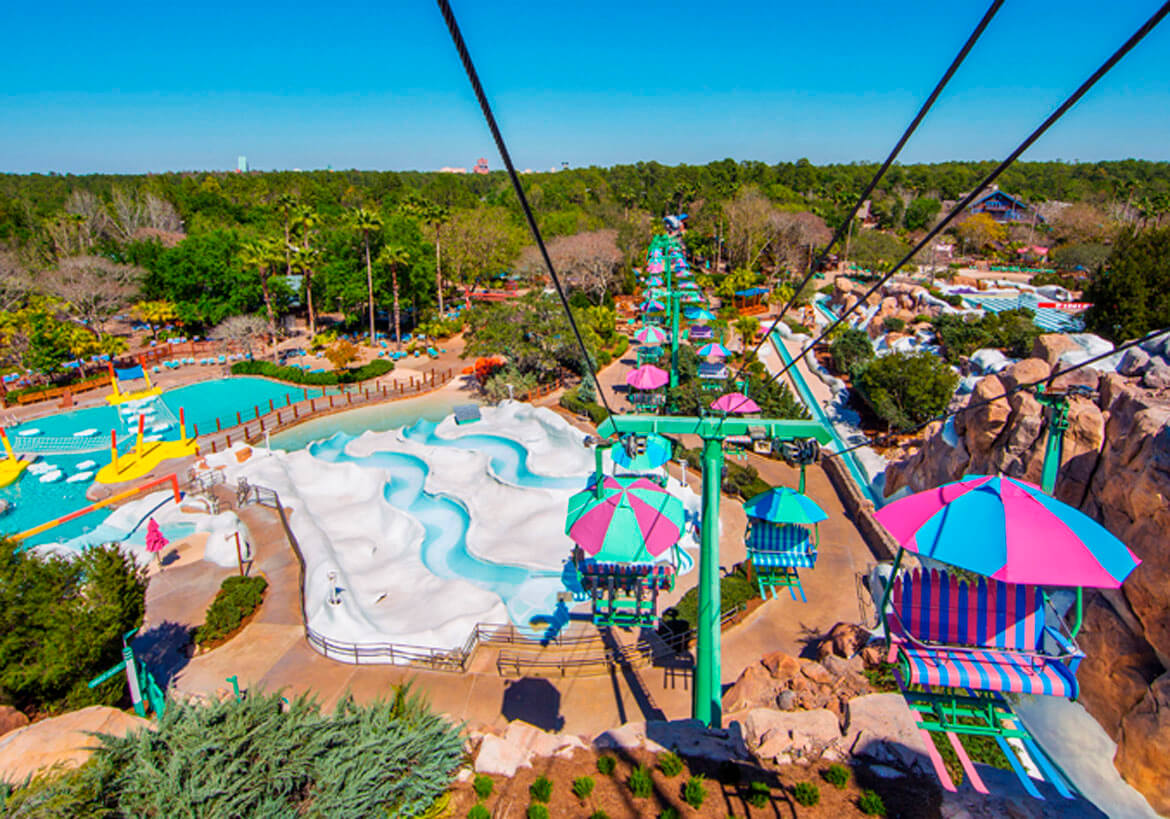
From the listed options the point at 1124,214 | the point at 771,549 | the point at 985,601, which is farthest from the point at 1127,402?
the point at 1124,214

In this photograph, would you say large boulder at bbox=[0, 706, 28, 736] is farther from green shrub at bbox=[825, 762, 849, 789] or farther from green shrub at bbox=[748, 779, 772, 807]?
green shrub at bbox=[825, 762, 849, 789]

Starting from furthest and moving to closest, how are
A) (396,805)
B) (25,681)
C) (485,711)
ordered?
(485,711) < (25,681) < (396,805)

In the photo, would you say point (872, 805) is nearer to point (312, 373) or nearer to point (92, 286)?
point (312, 373)

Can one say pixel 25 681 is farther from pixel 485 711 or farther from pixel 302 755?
pixel 485 711

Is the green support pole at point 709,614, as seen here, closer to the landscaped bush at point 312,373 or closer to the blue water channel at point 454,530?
the blue water channel at point 454,530

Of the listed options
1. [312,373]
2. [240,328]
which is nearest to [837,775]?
[312,373]

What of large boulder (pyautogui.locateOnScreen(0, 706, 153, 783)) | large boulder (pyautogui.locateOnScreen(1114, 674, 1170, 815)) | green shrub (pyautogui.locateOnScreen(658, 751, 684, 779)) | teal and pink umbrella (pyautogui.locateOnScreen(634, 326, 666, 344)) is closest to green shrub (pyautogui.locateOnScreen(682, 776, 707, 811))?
green shrub (pyautogui.locateOnScreen(658, 751, 684, 779))
